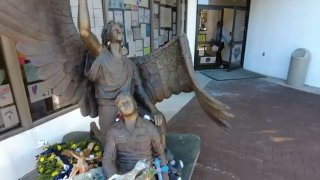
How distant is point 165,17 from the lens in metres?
5.48

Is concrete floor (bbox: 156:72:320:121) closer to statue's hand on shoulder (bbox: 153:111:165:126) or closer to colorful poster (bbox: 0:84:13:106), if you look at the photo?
statue's hand on shoulder (bbox: 153:111:165:126)

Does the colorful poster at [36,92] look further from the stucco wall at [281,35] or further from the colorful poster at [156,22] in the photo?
the stucco wall at [281,35]

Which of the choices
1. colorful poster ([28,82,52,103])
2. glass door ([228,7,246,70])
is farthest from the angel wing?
glass door ([228,7,246,70])

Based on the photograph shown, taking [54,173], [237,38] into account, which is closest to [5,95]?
[54,173]

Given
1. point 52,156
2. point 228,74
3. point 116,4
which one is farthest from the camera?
point 228,74

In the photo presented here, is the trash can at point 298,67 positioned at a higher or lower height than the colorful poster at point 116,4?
lower

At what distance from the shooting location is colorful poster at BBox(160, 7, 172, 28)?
533 cm

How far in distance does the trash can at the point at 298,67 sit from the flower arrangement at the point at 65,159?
5760 mm

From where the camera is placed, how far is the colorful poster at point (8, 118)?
8.05ft

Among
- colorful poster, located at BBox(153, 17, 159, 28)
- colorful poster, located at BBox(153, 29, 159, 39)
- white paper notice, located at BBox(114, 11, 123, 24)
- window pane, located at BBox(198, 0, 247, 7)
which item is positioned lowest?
colorful poster, located at BBox(153, 29, 159, 39)

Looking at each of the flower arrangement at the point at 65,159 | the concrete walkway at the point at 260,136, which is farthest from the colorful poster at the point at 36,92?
the concrete walkway at the point at 260,136

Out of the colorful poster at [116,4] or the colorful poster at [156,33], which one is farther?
the colorful poster at [156,33]

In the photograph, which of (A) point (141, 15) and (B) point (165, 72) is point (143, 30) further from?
(B) point (165, 72)

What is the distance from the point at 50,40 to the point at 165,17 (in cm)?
414
